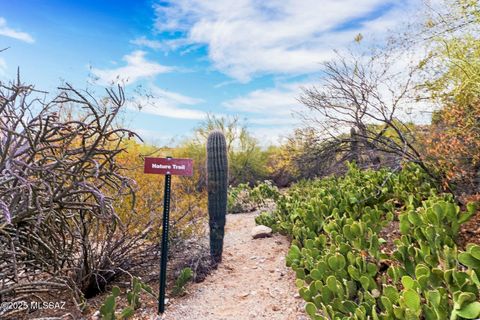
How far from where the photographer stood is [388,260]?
3.70m

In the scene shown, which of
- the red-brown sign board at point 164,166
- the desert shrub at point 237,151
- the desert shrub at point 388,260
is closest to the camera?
the desert shrub at point 388,260

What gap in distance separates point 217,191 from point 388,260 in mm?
2841

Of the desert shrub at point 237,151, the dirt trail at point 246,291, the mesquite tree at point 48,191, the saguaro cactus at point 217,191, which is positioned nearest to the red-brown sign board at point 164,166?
the mesquite tree at point 48,191

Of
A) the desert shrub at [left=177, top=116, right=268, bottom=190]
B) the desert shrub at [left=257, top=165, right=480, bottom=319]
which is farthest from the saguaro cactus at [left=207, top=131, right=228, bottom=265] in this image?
the desert shrub at [left=177, top=116, right=268, bottom=190]

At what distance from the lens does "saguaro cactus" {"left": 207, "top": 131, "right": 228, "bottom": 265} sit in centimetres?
566

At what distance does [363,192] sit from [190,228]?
2869 mm

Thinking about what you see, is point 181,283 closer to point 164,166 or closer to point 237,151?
point 164,166

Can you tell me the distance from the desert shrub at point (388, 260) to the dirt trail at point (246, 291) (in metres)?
0.38

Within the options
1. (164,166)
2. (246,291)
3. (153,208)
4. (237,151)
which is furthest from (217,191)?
(237,151)

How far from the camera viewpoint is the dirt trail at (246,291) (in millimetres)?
4020

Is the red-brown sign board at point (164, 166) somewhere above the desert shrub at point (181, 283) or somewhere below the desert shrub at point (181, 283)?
above

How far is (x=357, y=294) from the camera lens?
3453mm

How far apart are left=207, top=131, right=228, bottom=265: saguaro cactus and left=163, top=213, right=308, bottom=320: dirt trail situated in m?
0.35

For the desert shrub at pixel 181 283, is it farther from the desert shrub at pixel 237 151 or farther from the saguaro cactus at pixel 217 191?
the desert shrub at pixel 237 151
